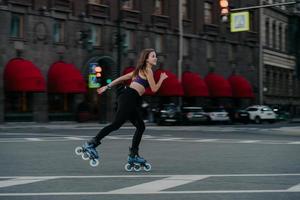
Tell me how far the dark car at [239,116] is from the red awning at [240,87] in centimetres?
456

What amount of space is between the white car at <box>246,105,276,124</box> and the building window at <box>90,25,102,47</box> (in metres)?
14.0

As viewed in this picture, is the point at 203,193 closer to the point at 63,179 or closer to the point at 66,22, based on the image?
the point at 63,179

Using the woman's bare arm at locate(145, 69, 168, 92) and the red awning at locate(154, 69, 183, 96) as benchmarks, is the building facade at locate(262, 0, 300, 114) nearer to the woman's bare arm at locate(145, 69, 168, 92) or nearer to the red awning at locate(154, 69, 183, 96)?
the red awning at locate(154, 69, 183, 96)

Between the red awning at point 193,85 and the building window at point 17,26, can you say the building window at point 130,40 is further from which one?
the building window at point 17,26

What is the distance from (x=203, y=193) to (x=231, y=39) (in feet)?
162

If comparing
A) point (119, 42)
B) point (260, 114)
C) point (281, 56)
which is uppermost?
point (281, 56)

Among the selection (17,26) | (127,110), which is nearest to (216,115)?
(17,26)

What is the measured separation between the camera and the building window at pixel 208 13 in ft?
172

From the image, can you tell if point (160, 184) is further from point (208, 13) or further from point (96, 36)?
point (208, 13)

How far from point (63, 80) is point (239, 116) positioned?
1662cm

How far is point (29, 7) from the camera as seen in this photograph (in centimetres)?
3669

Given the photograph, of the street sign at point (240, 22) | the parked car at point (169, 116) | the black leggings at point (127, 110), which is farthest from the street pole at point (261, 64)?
the black leggings at point (127, 110)

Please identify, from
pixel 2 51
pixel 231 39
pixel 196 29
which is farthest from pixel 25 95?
pixel 231 39

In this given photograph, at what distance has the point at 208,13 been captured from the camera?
53.0m
